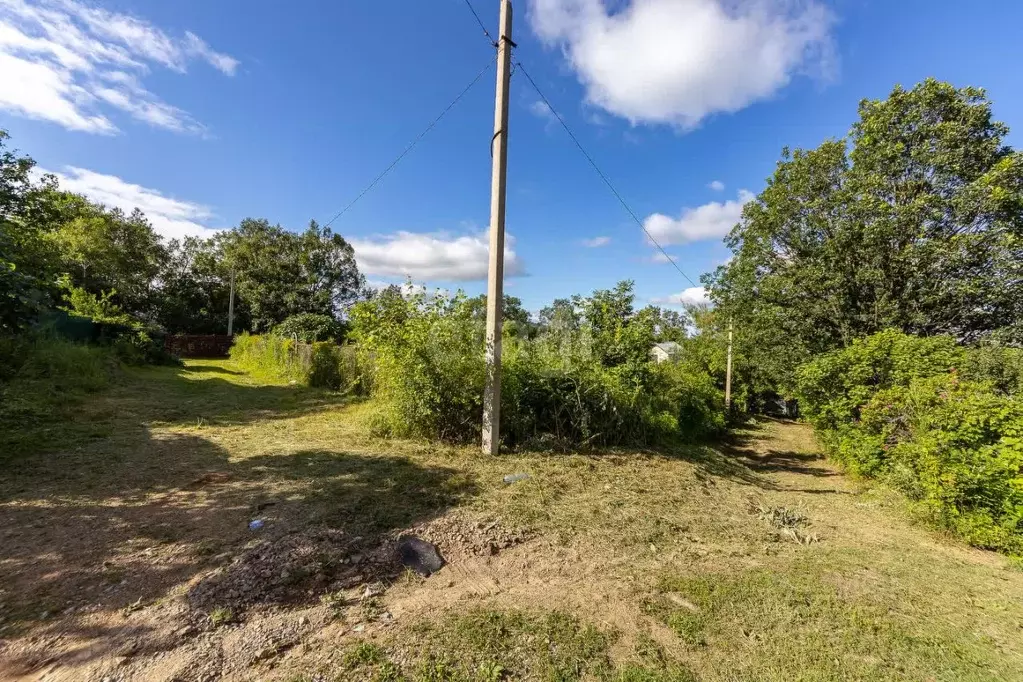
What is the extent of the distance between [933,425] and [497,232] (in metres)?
5.42

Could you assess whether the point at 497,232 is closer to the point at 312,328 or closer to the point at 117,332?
the point at 117,332

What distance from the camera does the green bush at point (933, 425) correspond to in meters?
3.94

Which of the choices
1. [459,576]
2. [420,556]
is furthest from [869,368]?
[420,556]

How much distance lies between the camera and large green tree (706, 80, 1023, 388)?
8.87 metres

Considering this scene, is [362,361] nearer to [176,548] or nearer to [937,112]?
[176,548]

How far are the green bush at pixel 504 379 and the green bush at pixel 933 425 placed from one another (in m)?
2.96

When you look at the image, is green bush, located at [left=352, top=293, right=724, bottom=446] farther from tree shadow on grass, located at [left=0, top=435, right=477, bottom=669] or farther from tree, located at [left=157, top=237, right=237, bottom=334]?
A: tree, located at [left=157, top=237, right=237, bottom=334]

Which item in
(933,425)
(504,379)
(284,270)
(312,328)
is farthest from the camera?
(284,270)

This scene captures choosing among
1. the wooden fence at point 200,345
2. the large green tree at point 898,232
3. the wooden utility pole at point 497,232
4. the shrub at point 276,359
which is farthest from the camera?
the wooden fence at point 200,345

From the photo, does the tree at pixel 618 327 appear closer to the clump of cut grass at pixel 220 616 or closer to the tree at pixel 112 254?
the clump of cut grass at pixel 220 616

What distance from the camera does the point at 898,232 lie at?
9.59m

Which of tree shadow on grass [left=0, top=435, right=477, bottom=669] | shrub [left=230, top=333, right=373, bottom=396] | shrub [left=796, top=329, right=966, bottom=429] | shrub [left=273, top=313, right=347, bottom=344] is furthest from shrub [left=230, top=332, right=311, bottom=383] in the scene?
shrub [left=796, top=329, right=966, bottom=429]

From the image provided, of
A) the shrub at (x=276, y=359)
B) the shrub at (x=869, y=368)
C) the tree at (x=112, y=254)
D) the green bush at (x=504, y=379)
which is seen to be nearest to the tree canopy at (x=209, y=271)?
the tree at (x=112, y=254)

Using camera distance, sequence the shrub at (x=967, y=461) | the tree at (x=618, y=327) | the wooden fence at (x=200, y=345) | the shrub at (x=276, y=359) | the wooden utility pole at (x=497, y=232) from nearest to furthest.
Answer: the shrub at (x=967, y=461)
the wooden utility pole at (x=497, y=232)
the tree at (x=618, y=327)
the shrub at (x=276, y=359)
the wooden fence at (x=200, y=345)
